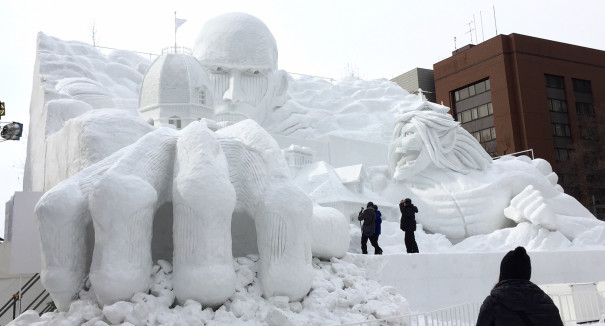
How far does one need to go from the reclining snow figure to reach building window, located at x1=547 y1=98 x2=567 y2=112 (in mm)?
22431

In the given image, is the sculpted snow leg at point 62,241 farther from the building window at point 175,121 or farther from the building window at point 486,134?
the building window at point 486,134

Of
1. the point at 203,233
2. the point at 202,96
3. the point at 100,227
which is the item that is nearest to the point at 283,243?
the point at 203,233

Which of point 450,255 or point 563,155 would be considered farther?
point 563,155

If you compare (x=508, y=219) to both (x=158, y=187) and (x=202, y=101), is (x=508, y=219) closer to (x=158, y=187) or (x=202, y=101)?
(x=202, y=101)

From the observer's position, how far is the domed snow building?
1359 centimetres

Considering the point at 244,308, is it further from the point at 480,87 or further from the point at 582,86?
the point at 582,86

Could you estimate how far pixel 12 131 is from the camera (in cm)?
1500

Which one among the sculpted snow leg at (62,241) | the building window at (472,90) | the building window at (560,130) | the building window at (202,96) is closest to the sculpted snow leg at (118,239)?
the sculpted snow leg at (62,241)

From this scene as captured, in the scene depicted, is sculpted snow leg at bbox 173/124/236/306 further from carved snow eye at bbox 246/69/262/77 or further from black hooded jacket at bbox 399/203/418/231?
carved snow eye at bbox 246/69/262/77

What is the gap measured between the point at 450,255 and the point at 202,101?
726 cm

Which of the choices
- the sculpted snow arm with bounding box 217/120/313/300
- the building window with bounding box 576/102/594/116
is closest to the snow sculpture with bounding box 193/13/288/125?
the sculpted snow arm with bounding box 217/120/313/300

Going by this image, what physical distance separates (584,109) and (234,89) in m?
27.7

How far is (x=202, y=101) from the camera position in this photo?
13.9 m

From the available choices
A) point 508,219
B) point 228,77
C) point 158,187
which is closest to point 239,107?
point 228,77
